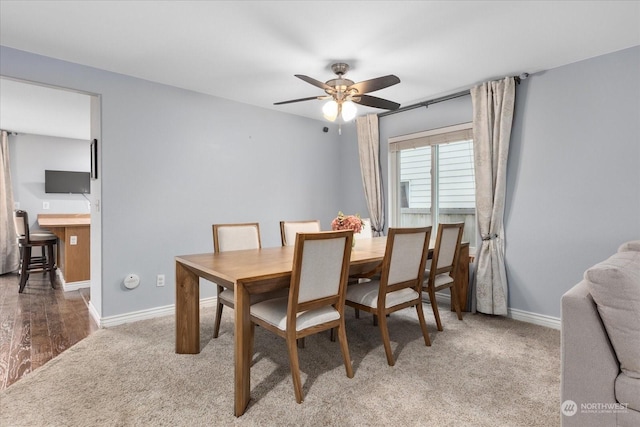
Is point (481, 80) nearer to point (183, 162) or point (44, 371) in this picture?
point (183, 162)

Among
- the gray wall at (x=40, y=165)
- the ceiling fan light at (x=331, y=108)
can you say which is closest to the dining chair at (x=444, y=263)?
the ceiling fan light at (x=331, y=108)

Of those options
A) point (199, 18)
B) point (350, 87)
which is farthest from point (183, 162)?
Result: point (350, 87)

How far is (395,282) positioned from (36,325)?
319cm

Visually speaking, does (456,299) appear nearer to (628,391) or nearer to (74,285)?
(628,391)

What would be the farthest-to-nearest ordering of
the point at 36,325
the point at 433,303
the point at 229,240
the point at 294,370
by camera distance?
the point at 36,325, the point at 229,240, the point at 433,303, the point at 294,370

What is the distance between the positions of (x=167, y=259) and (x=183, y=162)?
997 mm

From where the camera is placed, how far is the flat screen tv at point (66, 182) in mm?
5578

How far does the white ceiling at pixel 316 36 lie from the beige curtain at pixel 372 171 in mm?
1213

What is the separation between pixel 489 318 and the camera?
10.3 feet

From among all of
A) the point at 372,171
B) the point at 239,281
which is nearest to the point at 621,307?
the point at 239,281

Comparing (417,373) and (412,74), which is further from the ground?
(412,74)

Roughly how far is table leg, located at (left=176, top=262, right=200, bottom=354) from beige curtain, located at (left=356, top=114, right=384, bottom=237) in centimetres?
255

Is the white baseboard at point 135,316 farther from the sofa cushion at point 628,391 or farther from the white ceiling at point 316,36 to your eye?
the sofa cushion at point 628,391

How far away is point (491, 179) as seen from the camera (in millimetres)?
3189
